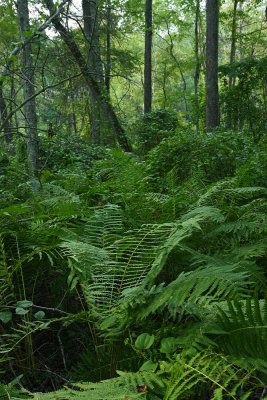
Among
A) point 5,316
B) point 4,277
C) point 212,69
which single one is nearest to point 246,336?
point 5,316

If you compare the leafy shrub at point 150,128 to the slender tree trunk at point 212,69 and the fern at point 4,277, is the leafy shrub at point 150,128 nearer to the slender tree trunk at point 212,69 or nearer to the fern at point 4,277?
the slender tree trunk at point 212,69

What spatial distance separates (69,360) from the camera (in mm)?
1480

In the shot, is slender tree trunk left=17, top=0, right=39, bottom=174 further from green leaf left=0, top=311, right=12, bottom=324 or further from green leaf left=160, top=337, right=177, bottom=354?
green leaf left=160, top=337, right=177, bottom=354

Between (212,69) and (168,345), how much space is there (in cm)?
788

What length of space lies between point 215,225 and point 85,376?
137 centimetres

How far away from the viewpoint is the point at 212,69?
7.51 metres

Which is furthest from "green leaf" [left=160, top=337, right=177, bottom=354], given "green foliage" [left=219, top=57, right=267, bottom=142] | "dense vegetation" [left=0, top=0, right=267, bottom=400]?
"green foliage" [left=219, top=57, right=267, bottom=142]

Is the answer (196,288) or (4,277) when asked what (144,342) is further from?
(4,277)

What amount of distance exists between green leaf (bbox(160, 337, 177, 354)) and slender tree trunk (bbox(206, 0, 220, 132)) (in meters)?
6.72

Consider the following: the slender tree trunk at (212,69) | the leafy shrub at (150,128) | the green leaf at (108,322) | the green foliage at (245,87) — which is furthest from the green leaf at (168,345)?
the green foliage at (245,87)

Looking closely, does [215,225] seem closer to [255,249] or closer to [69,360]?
Answer: [255,249]

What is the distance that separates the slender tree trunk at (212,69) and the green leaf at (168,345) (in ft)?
22.0

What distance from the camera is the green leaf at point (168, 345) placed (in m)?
0.97

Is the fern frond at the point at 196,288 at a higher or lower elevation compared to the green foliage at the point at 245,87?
lower
